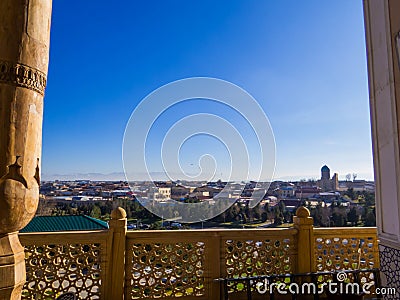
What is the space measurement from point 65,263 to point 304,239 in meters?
2.42

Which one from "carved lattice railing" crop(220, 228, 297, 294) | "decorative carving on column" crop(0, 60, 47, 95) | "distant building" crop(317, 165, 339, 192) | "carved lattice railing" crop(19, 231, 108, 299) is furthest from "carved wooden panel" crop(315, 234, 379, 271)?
"decorative carving on column" crop(0, 60, 47, 95)

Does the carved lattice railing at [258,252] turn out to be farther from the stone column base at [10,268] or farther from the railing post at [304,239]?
the stone column base at [10,268]

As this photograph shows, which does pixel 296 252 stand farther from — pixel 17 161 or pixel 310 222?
pixel 17 161

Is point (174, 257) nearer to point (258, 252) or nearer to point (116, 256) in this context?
point (116, 256)

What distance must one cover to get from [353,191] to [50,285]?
3722 millimetres

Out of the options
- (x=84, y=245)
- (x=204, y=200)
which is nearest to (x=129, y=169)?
(x=204, y=200)

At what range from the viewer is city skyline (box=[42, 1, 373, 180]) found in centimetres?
425

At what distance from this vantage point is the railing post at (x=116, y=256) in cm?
276

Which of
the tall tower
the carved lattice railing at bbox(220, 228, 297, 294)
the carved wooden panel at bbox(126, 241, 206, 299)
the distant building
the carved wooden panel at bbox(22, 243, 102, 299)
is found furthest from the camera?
the tall tower

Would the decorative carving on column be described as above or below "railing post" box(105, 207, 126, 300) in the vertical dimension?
above

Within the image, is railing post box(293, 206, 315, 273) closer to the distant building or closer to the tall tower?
the distant building

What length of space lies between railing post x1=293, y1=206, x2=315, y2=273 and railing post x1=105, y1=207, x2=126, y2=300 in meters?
1.81

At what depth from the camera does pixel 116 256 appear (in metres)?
2.82

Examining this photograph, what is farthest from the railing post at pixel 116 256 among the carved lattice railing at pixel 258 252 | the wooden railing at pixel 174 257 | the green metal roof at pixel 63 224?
the carved lattice railing at pixel 258 252
